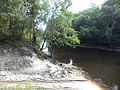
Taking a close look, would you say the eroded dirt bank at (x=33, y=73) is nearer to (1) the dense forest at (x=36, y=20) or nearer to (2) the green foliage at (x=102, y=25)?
(1) the dense forest at (x=36, y=20)

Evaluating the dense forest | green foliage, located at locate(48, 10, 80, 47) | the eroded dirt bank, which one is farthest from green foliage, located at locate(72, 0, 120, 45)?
the eroded dirt bank

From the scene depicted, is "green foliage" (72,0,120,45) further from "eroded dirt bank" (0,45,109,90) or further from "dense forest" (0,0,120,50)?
"eroded dirt bank" (0,45,109,90)

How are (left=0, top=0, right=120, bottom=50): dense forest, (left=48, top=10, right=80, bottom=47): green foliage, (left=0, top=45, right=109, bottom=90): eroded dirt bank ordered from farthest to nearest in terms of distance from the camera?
(left=48, top=10, right=80, bottom=47): green foliage < (left=0, top=0, right=120, bottom=50): dense forest < (left=0, top=45, right=109, bottom=90): eroded dirt bank

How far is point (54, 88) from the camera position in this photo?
9289 mm

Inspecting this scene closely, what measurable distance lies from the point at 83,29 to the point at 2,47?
21.7m

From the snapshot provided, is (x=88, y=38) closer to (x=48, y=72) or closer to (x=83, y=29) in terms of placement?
(x=83, y=29)

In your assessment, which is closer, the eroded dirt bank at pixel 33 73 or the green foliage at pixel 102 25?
the eroded dirt bank at pixel 33 73

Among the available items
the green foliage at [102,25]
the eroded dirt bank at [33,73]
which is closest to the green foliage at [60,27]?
the eroded dirt bank at [33,73]

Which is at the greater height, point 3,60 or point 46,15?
point 46,15

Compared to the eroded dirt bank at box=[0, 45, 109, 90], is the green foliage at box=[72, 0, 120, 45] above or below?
above

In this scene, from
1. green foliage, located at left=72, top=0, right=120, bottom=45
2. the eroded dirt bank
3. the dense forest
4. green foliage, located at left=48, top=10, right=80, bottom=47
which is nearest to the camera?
the eroded dirt bank

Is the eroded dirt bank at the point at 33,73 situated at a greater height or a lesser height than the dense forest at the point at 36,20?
lesser

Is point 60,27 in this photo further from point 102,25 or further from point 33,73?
point 102,25

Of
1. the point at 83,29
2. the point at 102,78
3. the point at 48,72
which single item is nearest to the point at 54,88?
the point at 48,72
